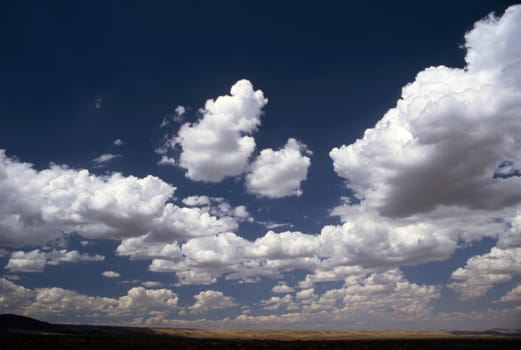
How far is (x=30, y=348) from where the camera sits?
89.9 m

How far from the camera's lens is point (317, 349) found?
10106 cm

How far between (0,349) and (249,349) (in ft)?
181

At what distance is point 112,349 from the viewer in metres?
93.4

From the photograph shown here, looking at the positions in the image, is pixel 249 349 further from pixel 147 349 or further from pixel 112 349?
pixel 112 349

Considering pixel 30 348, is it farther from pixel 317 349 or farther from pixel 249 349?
pixel 317 349

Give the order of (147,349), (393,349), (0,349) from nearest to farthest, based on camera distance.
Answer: (0,349) → (147,349) → (393,349)

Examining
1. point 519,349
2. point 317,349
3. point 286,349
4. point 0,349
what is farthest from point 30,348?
point 519,349

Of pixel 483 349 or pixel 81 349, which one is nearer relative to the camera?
pixel 81 349

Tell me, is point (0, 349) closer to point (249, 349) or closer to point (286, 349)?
point (249, 349)

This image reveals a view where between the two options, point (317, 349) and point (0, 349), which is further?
point (317, 349)

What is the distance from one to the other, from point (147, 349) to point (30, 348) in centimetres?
2537

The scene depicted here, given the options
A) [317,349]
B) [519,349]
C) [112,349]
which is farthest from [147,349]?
[519,349]

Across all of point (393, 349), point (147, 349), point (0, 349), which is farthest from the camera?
point (393, 349)

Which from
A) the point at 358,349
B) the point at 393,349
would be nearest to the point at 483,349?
the point at 393,349
